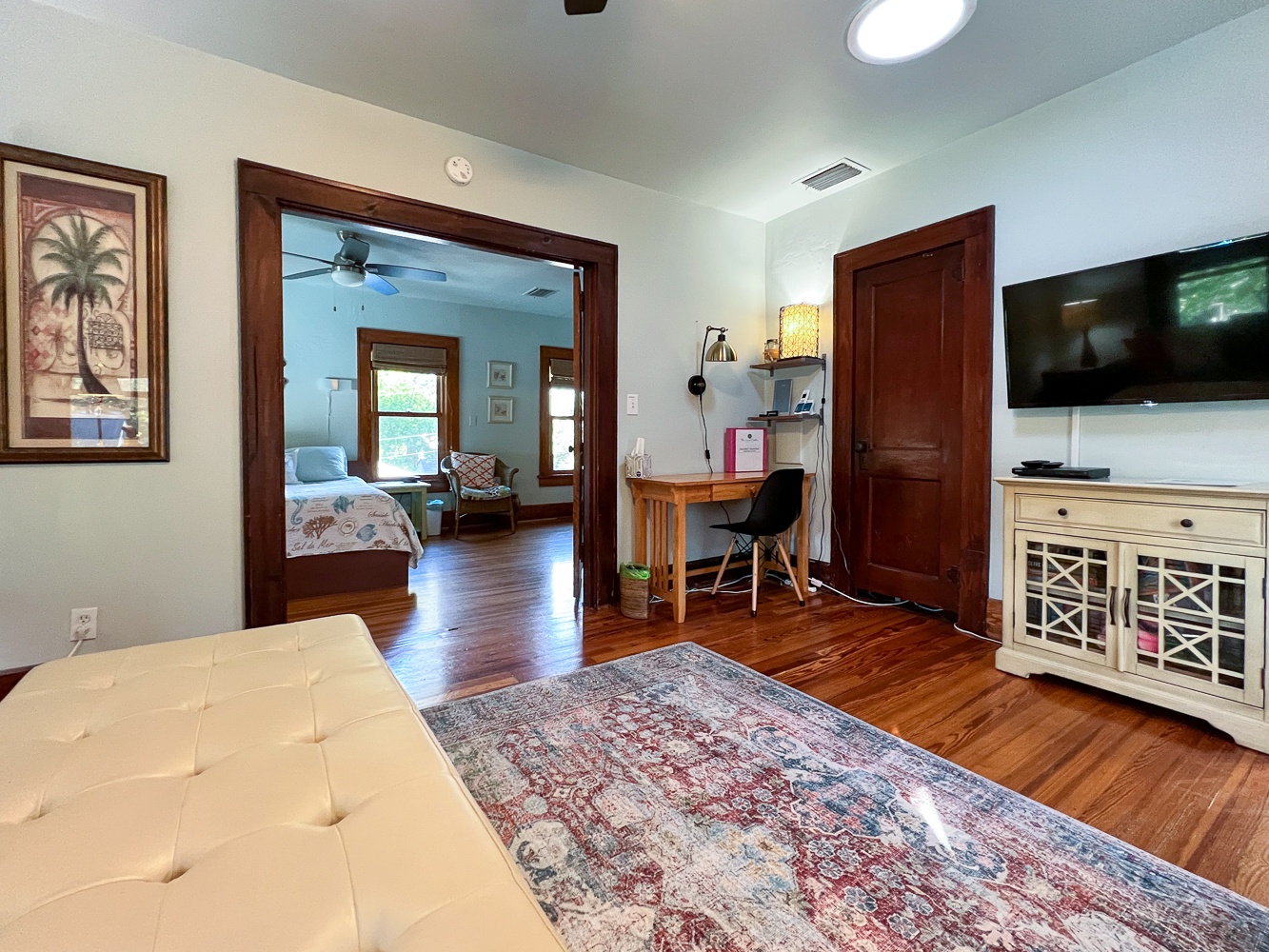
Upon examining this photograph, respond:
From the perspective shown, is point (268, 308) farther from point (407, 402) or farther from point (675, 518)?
point (407, 402)

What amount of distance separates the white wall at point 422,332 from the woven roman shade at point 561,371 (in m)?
0.22

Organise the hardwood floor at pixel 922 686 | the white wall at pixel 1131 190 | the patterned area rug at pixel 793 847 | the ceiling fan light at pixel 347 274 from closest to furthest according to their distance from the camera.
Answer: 1. the patterned area rug at pixel 793 847
2. the hardwood floor at pixel 922 686
3. the white wall at pixel 1131 190
4. the ceiling fan light at pixel 347 274

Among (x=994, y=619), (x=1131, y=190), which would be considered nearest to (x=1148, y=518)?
(x=994, y=619)

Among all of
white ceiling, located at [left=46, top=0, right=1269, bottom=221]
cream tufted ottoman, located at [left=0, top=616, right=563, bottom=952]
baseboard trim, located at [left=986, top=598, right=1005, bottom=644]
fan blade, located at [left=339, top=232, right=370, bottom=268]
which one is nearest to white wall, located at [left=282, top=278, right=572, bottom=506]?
fan blade, located at [left=339, top=232, right=370, bottom=268]

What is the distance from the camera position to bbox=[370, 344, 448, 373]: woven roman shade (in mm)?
6059

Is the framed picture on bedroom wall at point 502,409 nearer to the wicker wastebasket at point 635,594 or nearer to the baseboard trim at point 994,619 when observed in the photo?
the wicker wastebasket at point 635,594

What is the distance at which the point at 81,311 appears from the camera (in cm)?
205

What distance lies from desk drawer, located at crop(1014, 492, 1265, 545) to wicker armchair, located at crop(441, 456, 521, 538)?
4.98 meters

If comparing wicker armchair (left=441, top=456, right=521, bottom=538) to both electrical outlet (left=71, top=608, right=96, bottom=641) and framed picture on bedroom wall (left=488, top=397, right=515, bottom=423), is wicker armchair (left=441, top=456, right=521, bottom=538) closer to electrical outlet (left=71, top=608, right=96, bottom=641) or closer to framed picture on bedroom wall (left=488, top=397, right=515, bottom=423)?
framed picture on bedroom wall (left=488, top=397, right=515, bottom=423)

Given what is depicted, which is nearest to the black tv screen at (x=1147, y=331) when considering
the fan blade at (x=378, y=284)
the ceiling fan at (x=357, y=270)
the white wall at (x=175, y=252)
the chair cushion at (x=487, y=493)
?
the white wall at (x=175, y=252)

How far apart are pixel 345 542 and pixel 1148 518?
4145 millimetres

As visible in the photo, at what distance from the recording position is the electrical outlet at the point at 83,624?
2.07 meters

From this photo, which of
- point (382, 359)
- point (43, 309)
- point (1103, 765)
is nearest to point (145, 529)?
point (43, 309)

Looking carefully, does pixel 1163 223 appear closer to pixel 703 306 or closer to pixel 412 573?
pixel 703 306
